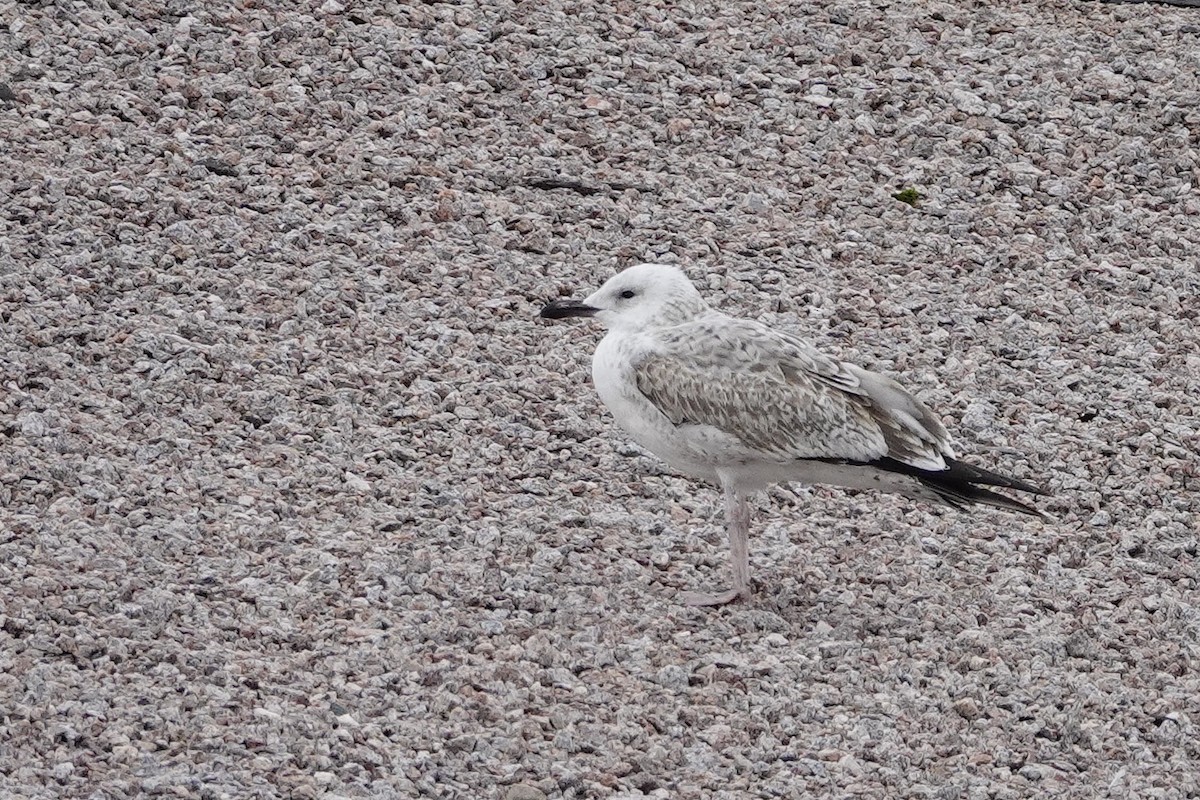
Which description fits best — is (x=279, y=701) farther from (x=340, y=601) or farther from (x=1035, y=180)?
(x=1035, y=180)

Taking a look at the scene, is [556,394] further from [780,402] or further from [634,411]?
[780,402]

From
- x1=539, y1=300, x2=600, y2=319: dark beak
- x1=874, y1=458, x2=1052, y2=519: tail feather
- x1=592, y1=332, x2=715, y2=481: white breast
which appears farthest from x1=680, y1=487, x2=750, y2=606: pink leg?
x1=539, y1=300, x2=600, y2=319: dark beak

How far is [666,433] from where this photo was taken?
6352 millimetres

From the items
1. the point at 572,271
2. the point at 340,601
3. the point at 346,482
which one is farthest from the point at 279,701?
the point at 572,271

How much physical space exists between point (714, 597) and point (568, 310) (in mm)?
1216

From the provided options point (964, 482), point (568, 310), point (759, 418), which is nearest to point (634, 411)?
point (759, 418)

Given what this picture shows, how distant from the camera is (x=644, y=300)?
6.67 metres

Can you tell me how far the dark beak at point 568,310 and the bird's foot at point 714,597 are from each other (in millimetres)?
1089

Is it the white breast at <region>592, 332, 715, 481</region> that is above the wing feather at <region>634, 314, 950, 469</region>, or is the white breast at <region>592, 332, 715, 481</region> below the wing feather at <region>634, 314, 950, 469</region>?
below

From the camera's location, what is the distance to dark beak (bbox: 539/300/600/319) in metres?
6.74

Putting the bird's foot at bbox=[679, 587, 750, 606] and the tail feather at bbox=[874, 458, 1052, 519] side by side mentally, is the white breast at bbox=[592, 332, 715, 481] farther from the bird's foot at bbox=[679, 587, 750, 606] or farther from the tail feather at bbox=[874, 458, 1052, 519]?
the tail feather at bbox=[874, 458, 1052, 519]

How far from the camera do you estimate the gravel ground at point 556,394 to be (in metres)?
5.54

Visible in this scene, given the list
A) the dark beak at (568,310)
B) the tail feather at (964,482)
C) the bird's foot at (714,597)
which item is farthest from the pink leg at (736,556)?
the dark beak at (568,310)

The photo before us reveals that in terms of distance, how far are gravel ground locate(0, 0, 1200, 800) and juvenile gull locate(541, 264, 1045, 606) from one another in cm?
44
